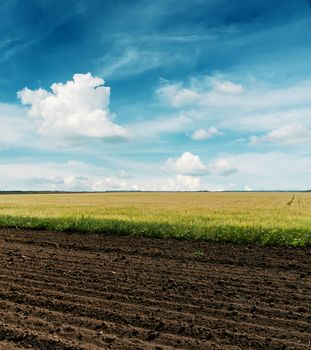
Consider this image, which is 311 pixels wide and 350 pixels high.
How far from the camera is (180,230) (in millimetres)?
18891

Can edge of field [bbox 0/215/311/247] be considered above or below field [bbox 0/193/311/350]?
above

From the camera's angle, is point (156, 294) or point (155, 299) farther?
point (156, 294)

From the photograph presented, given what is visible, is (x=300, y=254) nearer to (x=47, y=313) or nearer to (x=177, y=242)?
(x=177, y=242)

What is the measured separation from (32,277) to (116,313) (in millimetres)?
3604

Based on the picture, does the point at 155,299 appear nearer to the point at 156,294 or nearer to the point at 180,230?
the point at 156,294

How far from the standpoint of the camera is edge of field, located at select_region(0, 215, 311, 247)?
17.0 metres

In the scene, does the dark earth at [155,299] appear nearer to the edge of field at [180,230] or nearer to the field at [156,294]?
the field at [156,294]

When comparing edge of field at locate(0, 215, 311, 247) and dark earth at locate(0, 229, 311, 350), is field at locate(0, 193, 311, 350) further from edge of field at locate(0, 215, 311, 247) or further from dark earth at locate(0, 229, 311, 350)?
edge of field at locate(0, 215, 311, 247)

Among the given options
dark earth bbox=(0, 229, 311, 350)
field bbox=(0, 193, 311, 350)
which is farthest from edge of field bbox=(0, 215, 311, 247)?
dark earth bbox=(0, 229, 311, 350)

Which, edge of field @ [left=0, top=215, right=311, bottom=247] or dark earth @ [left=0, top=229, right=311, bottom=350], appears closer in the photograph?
dark earth @ [left=0, top=229, right=311, bottom=350]

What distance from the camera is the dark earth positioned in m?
6.62

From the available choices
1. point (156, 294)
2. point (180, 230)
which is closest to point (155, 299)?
point (156, 294)

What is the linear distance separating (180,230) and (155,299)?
10.4 m

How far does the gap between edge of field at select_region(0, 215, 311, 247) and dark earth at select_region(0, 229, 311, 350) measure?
2.52 m
